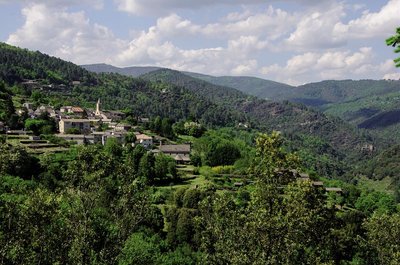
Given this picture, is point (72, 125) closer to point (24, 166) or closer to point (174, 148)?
point (174, 148)

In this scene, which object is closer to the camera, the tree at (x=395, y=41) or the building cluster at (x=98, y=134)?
the tree at (x=395, y=41)

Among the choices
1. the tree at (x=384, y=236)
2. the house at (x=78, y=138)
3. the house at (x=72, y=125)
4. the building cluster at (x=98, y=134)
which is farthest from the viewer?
the house at (x=72, y=125)

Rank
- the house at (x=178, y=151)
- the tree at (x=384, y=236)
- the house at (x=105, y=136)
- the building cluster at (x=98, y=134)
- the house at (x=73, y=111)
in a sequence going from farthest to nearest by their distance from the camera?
the house at (x=73, y=111) < the house at (x=105, y=136) < the house at (x=178, y=151) < the building cluster at (x=98, y=134) < the tree at (x=384, y=236)

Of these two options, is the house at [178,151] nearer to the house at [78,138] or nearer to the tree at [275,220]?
the house at [78,138]

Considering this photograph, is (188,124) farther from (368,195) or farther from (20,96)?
(368,195)

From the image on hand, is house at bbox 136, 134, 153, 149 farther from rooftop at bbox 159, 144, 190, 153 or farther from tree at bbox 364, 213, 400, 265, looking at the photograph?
tree at bbox 364, 213, 400, 265

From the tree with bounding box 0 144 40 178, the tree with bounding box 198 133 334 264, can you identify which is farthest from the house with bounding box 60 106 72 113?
the tree with bounding box 198 133 334 264

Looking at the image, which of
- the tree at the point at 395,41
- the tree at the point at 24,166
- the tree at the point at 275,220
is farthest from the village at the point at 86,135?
the tree at the point at 395,41

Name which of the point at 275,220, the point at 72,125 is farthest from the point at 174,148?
the point at 275,220

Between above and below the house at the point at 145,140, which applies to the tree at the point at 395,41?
above

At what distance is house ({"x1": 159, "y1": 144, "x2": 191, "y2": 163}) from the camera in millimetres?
113675

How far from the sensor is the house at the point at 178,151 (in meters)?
114

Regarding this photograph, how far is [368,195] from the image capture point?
110 meters

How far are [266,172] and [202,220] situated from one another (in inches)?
190
